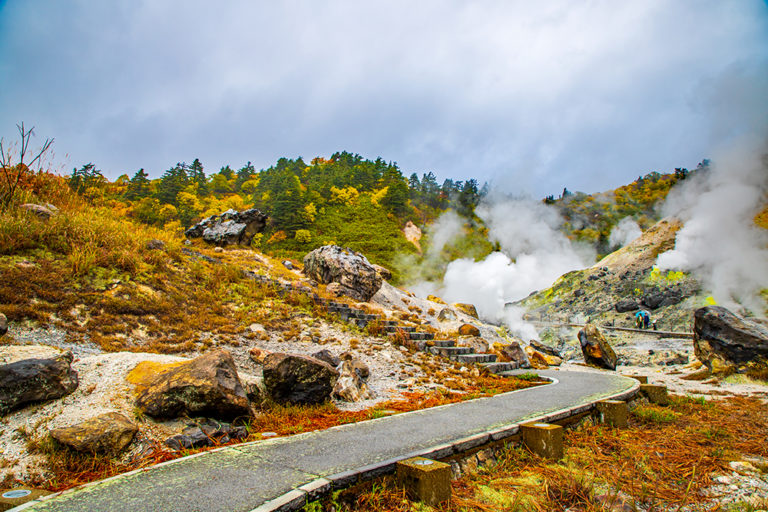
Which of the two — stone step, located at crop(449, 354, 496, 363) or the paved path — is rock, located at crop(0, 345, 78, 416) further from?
stone step, located at crop(449, 354, 496, 363)

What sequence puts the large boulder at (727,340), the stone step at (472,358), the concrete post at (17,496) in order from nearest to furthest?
the concrete post at (17,496), the stone step at (472,358), the large boulder at (727,340)

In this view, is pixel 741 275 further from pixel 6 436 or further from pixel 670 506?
pixel 6 436

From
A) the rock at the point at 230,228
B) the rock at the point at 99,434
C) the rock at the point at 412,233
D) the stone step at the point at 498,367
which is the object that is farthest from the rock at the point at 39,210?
Answer: the rock at the point at 412,233

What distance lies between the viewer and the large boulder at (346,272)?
15.6 meters

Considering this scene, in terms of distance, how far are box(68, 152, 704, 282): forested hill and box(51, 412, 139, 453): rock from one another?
85.7 ft

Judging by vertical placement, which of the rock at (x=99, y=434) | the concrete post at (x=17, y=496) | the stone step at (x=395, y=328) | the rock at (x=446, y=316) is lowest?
the concrete post at (x=17, y=496)

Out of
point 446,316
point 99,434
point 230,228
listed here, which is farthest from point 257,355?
point 230,228

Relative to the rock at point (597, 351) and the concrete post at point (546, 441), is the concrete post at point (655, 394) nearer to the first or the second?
the concrete post at point (546, 441)

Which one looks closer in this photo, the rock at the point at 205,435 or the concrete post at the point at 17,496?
the concrete post at the point at 17,496

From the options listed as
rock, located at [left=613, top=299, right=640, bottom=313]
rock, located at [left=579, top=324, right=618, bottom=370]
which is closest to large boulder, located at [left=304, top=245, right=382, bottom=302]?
rock, located at [left=579, top=324, right=618, bottom=370]

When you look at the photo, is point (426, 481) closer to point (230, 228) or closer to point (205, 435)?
point (205, 435)

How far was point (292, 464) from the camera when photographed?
9.82 ft

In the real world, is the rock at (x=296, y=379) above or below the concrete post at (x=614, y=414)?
above

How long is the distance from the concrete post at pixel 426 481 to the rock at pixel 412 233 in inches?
1672
